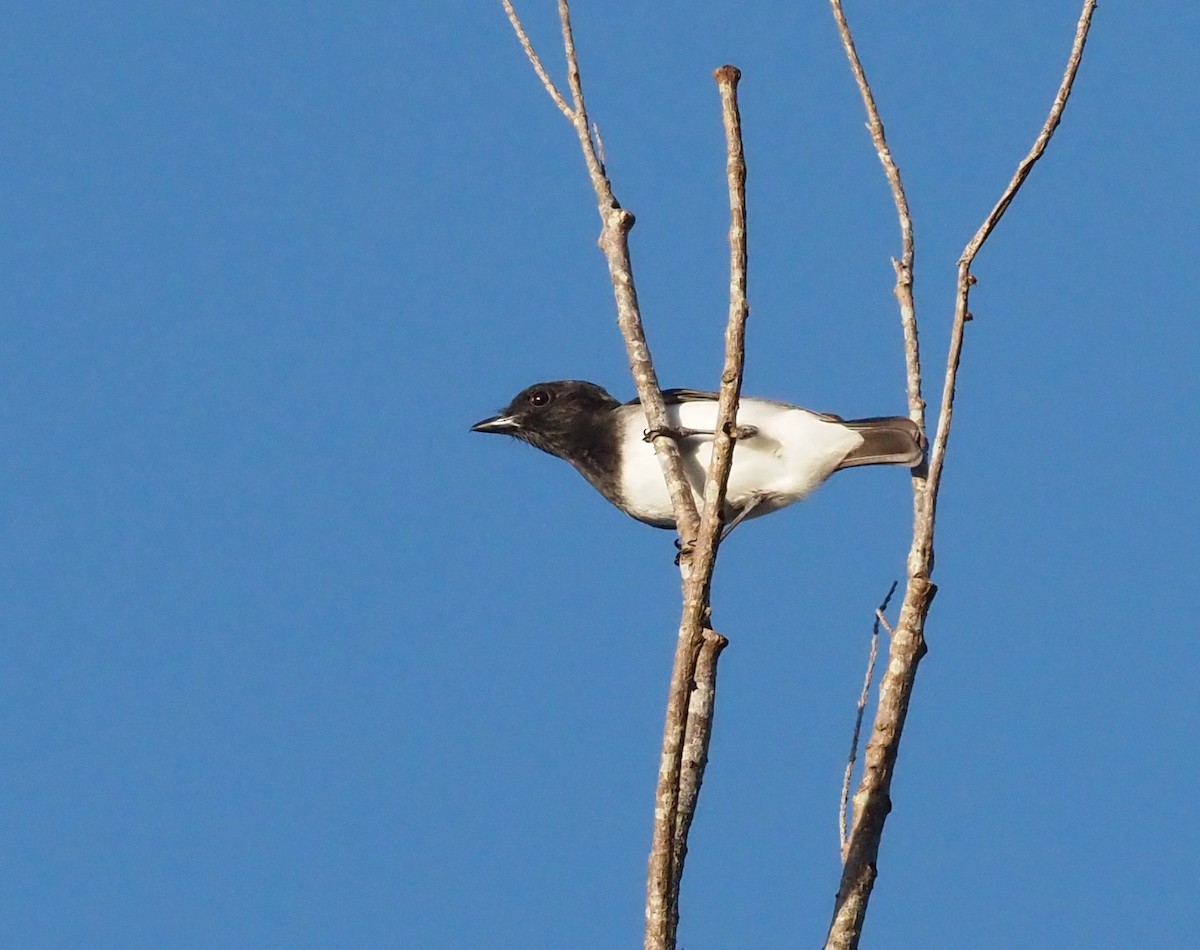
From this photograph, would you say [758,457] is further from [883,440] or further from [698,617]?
[698,617]

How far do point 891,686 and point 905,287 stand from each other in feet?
4.34

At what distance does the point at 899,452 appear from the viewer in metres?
6.93

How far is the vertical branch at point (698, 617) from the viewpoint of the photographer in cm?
402

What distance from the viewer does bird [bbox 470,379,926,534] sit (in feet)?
23.0

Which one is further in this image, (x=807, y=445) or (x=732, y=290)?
(x=807, y=445)

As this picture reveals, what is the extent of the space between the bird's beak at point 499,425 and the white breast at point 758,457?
39.3 inches

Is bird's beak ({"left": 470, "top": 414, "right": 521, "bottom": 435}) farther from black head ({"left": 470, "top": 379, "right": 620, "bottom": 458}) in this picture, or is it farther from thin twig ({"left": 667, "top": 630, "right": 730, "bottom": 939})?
thin twig ({"left": 667, "top": 630, "right": 730, "bottom": 939})

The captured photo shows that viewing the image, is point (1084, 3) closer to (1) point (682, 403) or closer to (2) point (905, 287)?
(2) point (905, 287)

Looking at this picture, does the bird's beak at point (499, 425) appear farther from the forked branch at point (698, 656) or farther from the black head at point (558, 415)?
the forked branch at point (698, 656)

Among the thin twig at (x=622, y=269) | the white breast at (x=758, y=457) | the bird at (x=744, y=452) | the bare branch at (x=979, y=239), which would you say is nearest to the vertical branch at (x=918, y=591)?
the bare branch at (x=979, y=239)

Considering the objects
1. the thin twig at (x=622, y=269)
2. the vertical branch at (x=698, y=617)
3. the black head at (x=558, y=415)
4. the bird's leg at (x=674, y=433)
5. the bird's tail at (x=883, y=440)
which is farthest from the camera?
the black head at (x=558, y=415)

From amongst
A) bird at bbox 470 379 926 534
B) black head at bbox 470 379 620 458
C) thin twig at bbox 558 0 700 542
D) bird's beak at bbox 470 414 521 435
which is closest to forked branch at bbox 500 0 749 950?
thin twig at bbox 558 0 700 542

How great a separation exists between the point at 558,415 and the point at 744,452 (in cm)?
117

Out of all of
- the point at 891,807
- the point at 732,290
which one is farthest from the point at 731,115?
the point at 891,807
